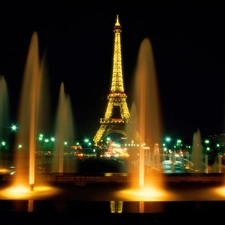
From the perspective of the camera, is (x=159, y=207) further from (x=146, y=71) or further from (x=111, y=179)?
(x=146, y=71)

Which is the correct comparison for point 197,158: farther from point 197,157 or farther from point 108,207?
point 108,207

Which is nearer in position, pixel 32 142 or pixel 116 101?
pixel 32 142

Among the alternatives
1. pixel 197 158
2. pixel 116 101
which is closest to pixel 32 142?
pixel 197 158

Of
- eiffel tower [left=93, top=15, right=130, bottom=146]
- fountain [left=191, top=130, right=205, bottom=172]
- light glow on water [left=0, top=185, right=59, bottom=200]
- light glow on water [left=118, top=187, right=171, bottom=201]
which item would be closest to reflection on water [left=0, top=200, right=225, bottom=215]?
light glow on water [left=118, top=187, right=171, bottom=201]

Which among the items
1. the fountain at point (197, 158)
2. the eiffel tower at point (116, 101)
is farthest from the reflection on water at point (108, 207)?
the eiffel tower at point (116, 101)

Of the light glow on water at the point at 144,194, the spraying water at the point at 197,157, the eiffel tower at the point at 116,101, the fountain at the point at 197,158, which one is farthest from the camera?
the eiffel tower at the point at 116,101

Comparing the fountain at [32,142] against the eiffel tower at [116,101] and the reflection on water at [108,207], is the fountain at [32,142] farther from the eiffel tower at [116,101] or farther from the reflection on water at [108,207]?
the eiffel tower at [116,101]

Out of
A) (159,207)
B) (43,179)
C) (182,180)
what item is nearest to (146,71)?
(182,180)

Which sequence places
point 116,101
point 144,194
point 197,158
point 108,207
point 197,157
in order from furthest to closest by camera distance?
point 116,101 → point 197,157 → point 197,158 → point 144,194 → point 108,207

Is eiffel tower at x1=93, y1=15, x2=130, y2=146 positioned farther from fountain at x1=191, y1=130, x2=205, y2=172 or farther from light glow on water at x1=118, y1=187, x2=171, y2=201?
light glow on water at x1=118, y1=187, x2=171, y2=201
